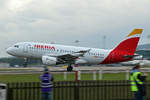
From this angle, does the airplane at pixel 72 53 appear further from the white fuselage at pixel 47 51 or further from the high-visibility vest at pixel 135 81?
the high-visibility vest at pixel 135 81

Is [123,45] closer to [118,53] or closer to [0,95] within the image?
[118,53]


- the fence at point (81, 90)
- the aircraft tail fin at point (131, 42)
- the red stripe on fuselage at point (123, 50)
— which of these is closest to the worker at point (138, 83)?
the fence at point (81, 90)

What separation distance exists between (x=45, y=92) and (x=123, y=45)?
3149 cm

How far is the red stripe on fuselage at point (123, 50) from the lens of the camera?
4194 centimetres

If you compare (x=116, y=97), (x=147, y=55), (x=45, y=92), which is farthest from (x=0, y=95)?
(x=147, y=55)

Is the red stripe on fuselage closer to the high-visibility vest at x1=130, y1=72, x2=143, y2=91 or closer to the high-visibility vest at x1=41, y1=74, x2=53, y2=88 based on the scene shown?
the high-visibility vest at x1=130, y1=72, x2=143, y2=91

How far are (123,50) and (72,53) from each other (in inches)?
305

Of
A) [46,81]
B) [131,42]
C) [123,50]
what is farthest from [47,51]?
[46,81]

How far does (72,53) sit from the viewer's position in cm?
3978

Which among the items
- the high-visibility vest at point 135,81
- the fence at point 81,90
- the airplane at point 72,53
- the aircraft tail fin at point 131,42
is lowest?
the fence at point 81,90

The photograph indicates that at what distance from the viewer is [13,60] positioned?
163 m

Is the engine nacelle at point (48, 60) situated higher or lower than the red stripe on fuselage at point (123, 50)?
lower

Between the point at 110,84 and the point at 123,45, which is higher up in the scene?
the point at 123,45

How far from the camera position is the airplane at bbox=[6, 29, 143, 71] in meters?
38.8
